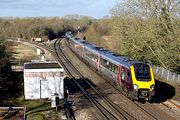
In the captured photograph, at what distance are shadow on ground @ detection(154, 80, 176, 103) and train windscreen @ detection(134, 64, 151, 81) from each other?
2408 millimetres

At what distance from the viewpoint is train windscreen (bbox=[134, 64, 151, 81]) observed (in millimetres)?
21923

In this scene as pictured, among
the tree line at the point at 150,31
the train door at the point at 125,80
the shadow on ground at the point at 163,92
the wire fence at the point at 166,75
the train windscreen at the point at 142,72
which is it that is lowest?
the shadow on ground at the point at 163,92

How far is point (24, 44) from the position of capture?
67812 millimetres

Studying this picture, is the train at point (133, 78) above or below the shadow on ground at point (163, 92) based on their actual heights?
above

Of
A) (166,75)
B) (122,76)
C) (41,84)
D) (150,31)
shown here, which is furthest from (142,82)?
(166,75)

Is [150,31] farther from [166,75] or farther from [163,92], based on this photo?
[163,92]

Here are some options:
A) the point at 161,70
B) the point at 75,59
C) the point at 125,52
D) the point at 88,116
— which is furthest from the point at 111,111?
the point at 75,59

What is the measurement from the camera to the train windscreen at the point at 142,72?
21.9 m

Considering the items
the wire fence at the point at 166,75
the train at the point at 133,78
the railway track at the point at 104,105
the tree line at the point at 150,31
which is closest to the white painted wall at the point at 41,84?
the railway track at the point at 104,105

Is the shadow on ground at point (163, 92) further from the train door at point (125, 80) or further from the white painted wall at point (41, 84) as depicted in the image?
the white painted wall at point (41, 84)

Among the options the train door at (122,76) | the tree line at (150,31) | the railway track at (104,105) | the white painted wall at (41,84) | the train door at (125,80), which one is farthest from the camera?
the tree line at (150,31)

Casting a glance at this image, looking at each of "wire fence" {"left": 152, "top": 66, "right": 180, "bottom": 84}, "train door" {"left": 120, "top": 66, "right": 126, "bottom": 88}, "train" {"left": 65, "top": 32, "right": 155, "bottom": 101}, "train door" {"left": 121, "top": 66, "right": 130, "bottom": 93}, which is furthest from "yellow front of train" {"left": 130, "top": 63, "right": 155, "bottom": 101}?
"wire fence" {"left": 152, "top": 66, "right": 180, "bottom": 84}

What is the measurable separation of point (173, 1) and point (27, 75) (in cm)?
1354

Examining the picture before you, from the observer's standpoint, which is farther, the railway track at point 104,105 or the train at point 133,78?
the train at point 133,78
